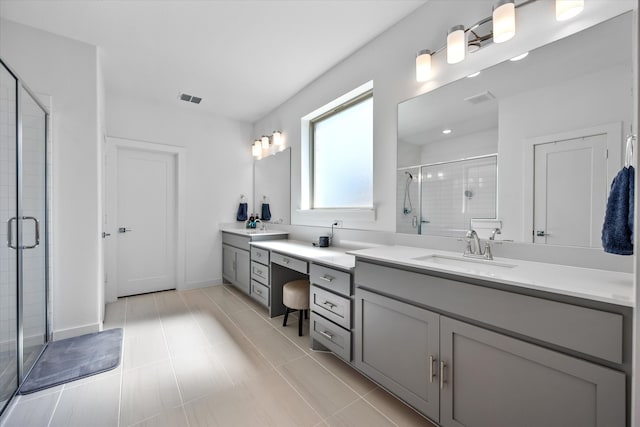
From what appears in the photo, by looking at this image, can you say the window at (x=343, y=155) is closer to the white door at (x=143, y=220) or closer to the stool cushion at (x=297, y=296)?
the stool cushion at (x=297, y=296)

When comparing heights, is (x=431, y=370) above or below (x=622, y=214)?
below

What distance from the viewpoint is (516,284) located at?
40.8 inches

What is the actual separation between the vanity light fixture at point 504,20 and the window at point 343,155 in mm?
1205

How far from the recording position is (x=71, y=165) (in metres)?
2.42

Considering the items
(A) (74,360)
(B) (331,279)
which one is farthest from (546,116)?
(A) (74,360)

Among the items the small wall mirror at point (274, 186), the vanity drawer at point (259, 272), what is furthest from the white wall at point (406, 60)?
the vanity drawer at point (259, 272)

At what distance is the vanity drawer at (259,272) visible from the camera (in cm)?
288

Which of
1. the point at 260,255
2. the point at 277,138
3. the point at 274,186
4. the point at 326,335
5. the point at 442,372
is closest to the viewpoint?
the point at 442,372

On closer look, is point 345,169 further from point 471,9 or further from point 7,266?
point 7,266

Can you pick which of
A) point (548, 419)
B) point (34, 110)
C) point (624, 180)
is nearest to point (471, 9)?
point (624, 180)

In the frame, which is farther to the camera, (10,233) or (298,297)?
(298,297)

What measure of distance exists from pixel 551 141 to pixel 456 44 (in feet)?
2.67

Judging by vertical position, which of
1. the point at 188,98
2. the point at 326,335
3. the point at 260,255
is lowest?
the point at 326,335

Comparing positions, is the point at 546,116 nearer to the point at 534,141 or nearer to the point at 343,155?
the point at 534,141
